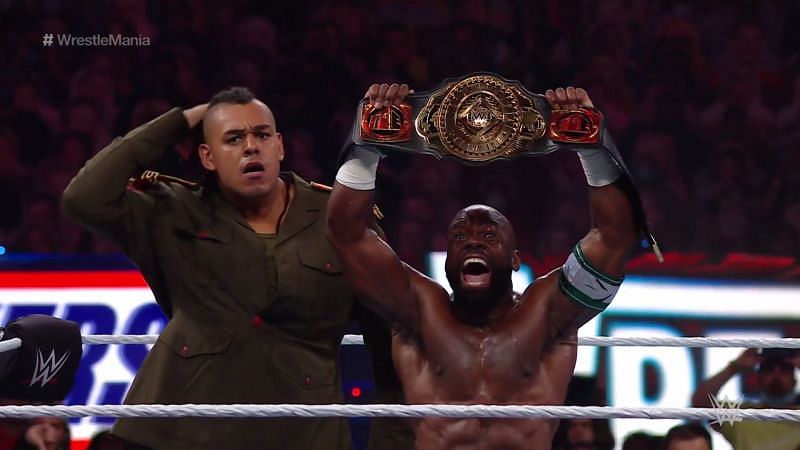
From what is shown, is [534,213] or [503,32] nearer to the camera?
[534,213]

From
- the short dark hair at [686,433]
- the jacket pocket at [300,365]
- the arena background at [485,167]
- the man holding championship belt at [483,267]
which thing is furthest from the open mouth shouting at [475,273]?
the arena background at [485,167]

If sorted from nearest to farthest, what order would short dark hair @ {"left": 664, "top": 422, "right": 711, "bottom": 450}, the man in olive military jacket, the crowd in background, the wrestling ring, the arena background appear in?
1. the wrestling ring
2. the man in olive military jacket
3. short dark hair @ {"left": 664, "top": 422, "right": 711, "bottom": 450}
4. the arena background
5. the crowd in background

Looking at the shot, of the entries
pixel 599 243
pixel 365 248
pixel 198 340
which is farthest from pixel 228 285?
pixel 599 243

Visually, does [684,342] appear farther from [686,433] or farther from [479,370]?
[686,433]

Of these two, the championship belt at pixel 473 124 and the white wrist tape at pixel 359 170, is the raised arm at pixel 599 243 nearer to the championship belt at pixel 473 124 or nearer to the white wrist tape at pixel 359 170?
the championship belt at pixel 473 124

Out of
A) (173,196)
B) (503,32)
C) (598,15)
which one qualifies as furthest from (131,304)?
(598,15)

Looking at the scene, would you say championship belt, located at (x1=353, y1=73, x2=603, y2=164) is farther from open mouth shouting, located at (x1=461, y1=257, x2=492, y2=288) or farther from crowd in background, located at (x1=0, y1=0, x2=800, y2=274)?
crowd in background, located at (x1=0, y1=0, x2=800, y2=274)

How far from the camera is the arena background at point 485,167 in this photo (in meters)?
3.70

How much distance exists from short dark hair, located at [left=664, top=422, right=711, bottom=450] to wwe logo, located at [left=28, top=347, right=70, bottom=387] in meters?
1.63

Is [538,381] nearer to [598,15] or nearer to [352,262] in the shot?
[352,262]

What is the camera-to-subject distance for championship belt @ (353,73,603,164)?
221 cm

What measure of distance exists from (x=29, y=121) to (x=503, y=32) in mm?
1843

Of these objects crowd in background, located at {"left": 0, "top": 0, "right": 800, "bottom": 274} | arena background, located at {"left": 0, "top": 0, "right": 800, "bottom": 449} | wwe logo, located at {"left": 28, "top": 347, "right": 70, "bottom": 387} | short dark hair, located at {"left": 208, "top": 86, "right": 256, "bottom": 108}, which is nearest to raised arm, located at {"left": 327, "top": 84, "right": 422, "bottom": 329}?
short dark hair, located at {"left": 208, "top": 86, "right": 256, "bottom": 108}

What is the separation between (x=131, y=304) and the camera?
3.74 meters
